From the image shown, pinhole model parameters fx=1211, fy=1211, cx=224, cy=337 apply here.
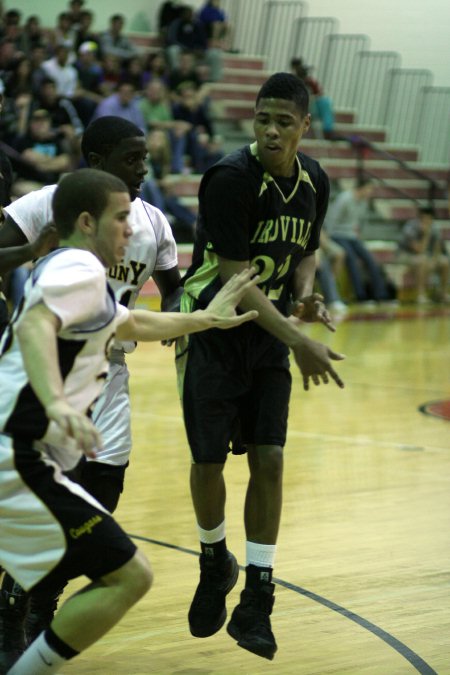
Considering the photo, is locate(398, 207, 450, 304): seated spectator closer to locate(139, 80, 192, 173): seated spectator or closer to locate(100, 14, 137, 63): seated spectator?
locate(139, 80, 192, 173): seated spectator

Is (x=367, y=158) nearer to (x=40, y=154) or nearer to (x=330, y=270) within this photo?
(x=330, y=270)

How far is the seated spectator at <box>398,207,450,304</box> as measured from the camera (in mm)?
18609

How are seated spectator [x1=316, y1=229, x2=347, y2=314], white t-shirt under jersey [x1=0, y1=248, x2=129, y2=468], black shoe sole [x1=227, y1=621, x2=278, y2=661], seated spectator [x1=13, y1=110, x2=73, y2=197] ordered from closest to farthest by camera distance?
white t-shirt under jersey [x1=0, y1=248, x2=129, y2=468], black shoe sole [x1=227, y1=621, x2=278, y2=661], seated spectator [x1=13, y1=110, x2=73, y2=197], seated spectator [x1=316, y1=229, x2=347, y2=314]

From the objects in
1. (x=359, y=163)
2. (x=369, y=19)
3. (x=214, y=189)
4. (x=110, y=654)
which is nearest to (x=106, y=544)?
(x=110, y=654)

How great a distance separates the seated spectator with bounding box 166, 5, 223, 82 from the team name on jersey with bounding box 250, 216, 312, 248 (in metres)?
16.7

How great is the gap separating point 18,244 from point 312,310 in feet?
3.57

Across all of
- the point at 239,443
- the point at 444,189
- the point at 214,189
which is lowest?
the point at 444,189

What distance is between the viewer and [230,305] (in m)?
3.84

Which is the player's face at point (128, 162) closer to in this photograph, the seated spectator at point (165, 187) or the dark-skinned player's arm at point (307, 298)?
the dark-skinned player's arm at point (307, 298)

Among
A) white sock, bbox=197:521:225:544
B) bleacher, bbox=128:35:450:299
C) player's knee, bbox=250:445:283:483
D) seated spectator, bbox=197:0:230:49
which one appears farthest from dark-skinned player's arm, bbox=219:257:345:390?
seated spectator, bbox=197:0:230:49

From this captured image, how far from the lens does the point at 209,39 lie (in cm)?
2142

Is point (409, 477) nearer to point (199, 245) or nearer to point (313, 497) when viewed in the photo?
point (313, 497)

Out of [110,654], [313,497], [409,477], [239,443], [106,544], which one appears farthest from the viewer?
[409,477]

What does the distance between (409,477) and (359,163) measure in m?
13.5
